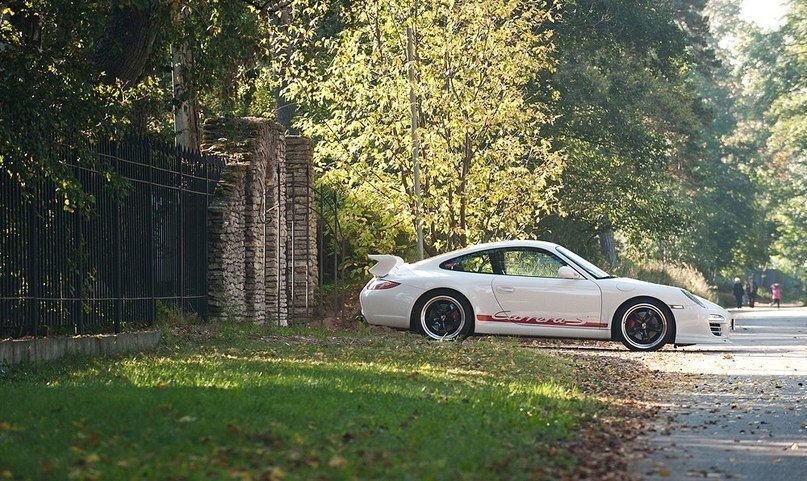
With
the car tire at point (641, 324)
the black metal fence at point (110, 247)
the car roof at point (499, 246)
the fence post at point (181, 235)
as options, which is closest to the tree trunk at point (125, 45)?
the black metal fence at point (110, 247)

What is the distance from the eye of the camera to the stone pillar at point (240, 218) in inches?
867

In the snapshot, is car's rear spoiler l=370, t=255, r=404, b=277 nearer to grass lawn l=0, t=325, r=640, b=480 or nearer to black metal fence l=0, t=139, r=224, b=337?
black metal fence l=0, t=139, r=224, b=337

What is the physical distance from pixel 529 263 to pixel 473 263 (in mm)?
824

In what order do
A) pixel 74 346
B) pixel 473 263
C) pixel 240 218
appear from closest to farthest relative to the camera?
pixel 74 346 → pixel 473 263 → pixel 240 218

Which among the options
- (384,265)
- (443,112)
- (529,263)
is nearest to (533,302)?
(529,263)

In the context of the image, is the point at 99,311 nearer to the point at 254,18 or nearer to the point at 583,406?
the point at 254,18

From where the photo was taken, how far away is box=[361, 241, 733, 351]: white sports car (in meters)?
20.0

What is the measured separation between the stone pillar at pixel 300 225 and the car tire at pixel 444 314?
23.1ft

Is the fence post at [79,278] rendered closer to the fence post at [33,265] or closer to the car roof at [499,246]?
the fence post at [33,265]

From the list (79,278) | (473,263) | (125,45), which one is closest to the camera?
(79,278)

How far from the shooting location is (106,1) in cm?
1544

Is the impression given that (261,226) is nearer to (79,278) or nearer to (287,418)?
(79,278)

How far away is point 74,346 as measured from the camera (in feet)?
47.8

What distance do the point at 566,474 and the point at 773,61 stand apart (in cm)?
9608
